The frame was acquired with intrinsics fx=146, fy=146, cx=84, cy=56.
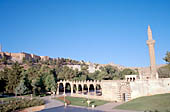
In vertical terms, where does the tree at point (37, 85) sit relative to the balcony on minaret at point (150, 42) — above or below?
below

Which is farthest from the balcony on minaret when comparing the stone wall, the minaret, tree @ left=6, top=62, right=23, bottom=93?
tree @ left=6, top=62, right=23, bottom=93

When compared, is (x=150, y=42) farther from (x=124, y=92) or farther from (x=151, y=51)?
(x=124, y=92)

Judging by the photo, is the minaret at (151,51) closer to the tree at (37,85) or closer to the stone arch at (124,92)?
the stone arch at (124,92)

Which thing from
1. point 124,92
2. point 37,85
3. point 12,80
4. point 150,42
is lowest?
Result: point 124,92

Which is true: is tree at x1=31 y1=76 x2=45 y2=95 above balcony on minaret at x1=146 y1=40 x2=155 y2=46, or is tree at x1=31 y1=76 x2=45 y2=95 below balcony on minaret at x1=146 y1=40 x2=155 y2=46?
below

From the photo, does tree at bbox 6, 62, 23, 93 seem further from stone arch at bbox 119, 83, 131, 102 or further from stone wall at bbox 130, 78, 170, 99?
stone wall at bbox 130, 78, 170, 99

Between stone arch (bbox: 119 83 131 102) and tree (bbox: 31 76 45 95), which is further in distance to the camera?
tree (bbox: 31 76 45 95)

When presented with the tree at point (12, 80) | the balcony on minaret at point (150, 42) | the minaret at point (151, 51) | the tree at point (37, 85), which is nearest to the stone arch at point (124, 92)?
the minaret at point (151, 51)

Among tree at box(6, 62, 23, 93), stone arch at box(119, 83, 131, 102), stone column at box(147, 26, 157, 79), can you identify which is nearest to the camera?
stone arch at box(119, 83, 131, 102)

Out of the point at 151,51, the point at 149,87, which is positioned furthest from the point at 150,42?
the point at 149,87

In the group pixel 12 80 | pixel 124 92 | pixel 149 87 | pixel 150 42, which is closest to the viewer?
pixel 149 87

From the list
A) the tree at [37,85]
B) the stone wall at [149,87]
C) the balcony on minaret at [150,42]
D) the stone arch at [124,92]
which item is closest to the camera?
the stone wall at [149,87]

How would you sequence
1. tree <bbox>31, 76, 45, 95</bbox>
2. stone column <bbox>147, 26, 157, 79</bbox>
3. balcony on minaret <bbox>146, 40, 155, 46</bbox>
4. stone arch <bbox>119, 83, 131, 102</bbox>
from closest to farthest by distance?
stone arch <bbox>119, 83, 131, 102</bbox> < tree <bbox>31, 76, 45, 95</bbox> < stone column <bbox>147, 26, 157, 79</bbox> < balcony on minaret <bbox>146, 40, 155, 46</bbox>

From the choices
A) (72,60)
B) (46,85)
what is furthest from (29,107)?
(72,60)
